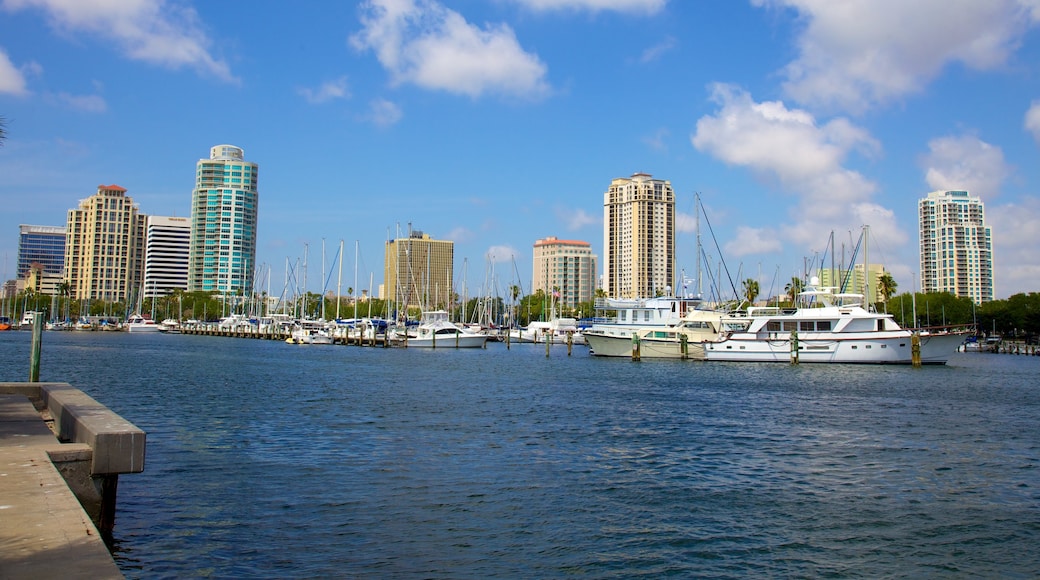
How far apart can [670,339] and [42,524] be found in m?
70.5

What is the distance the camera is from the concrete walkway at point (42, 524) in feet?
22.8

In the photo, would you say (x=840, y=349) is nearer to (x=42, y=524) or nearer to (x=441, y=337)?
(x=441, y=337)

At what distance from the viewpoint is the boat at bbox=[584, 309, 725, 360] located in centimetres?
7450

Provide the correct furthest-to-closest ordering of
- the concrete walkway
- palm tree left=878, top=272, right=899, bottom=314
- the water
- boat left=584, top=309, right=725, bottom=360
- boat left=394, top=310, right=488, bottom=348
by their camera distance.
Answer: palm tree left=878, top=272, right=899, bottom=314 → boat left=394, top=310, right=488, bottom=348 → boat left=584, top=309, right=725, bottom=360 → the water → the concrete walkway

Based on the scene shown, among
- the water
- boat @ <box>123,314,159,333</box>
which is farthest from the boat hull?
boat @ <box>123,314,159,333</box>

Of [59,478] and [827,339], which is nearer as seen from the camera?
[59,478]

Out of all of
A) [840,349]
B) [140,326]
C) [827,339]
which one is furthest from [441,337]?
[140,326]

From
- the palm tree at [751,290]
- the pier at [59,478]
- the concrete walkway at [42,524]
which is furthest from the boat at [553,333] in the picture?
the concrete walkway at [42,524]

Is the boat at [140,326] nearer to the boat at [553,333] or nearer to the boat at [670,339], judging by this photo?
the boat at [553,333]

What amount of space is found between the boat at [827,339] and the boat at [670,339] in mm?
2070

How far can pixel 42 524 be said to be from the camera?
826 centimetres

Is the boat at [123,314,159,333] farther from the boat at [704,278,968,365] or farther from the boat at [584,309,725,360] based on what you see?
the boat at [704,278,968,365]

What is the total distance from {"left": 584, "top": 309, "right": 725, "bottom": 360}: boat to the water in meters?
35.9

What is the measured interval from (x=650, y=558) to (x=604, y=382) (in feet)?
122
